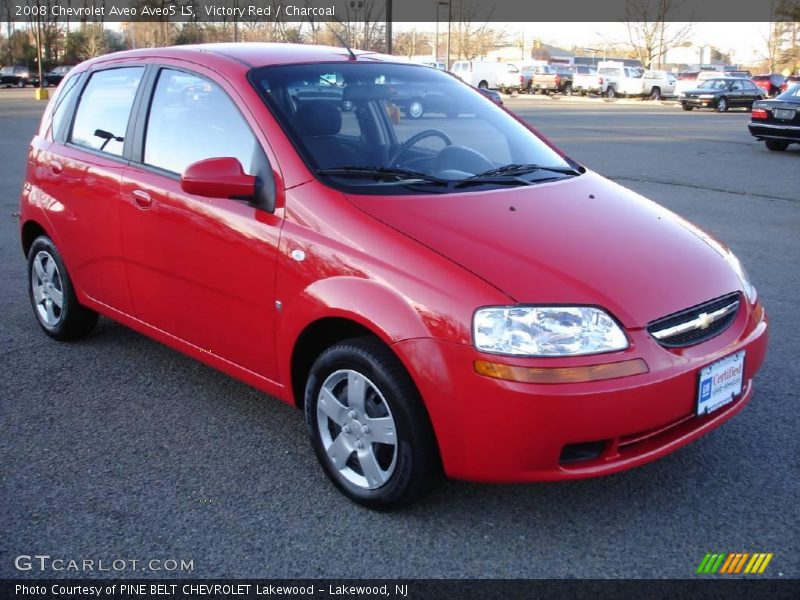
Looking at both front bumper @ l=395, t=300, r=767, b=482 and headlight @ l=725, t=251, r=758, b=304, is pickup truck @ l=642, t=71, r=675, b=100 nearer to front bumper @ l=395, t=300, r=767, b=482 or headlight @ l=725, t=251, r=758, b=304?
headlight @ l=725, t=251, r=758, b=304

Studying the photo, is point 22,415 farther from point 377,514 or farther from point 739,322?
point 739,322

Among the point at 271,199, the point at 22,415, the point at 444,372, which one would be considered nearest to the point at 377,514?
the point at 444,372

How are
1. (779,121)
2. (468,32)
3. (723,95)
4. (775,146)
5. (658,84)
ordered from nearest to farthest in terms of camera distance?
1. (779,121)
2. (775,146)
3. (723,95)
4. (658,84)
5. (468,32)

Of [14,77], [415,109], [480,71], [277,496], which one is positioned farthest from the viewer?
→ [14,77]

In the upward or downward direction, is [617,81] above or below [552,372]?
above

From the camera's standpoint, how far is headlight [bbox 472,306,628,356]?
2826mm

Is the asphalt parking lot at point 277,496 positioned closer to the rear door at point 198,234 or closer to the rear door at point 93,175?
the rear door at point 198,234

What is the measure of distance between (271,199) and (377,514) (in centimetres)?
133

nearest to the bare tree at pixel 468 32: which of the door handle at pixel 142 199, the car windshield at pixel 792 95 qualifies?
the car windshield at pixel 792 95

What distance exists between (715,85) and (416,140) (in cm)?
3525

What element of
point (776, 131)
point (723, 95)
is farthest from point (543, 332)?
point (723, 95)

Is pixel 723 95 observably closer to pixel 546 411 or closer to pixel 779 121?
pixel 779 121

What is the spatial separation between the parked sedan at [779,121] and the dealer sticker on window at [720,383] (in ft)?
52.5

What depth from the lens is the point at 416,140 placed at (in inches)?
158
